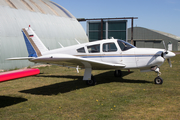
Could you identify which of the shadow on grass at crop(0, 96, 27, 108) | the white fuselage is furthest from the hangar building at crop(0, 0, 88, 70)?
the shadow on grass at crop(0, 96, 27, 108)

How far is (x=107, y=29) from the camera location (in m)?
33.3

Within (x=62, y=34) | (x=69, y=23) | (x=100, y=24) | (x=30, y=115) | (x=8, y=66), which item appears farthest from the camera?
(x=100, y=24)

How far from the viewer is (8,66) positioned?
15594 mm

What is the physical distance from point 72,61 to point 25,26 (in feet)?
36.4

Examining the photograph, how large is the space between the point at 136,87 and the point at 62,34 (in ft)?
50.0

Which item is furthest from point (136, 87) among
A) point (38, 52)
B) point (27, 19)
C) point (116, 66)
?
point (27, 19)

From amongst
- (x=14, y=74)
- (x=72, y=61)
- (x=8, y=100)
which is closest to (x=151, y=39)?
(x=72, y=61)

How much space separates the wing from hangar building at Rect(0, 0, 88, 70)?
7949 millimetres

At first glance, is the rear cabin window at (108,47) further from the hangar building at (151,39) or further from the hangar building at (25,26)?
the hangar building at (151,39)

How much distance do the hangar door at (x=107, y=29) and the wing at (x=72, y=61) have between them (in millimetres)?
23331

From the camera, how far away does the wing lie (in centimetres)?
789

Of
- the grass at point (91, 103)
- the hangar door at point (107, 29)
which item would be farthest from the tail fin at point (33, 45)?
the hangar door at point (107, 29)

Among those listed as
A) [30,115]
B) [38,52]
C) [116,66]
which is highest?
[38,52]

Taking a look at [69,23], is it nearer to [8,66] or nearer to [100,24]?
[100,24]
